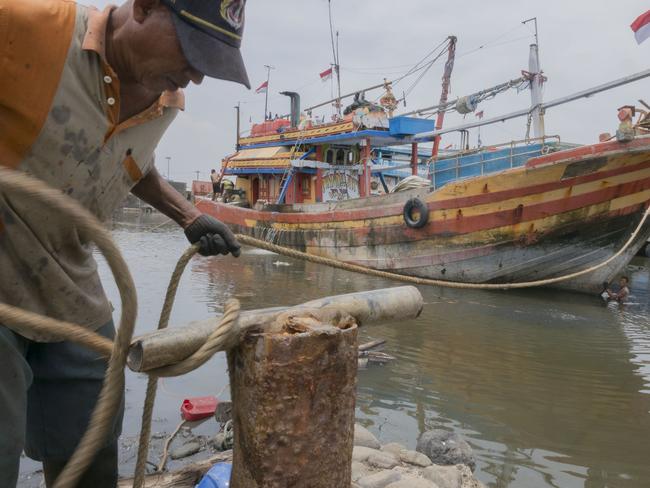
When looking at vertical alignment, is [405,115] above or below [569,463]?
above

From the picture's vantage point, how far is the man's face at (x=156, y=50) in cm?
146

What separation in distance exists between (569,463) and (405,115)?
13.0 metres

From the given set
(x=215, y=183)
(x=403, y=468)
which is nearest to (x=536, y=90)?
(x=403, y=468)

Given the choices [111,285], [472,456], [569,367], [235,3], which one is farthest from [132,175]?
[111,285]

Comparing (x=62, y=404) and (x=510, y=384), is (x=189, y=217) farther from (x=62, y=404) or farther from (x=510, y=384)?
(x=510, y=384)

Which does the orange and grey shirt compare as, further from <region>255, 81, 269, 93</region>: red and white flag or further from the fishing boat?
<region>255, 81, 269, 93</region>: red and white flag

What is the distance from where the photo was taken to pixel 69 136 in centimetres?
151

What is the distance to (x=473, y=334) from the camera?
23.1 feet

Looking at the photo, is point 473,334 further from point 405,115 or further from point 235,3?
point 405,115

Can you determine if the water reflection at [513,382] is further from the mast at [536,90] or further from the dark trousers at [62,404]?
the mast at [536,90]

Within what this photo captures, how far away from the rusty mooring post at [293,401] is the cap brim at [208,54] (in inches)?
30.4

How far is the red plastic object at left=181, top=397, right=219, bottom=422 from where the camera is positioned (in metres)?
4.06

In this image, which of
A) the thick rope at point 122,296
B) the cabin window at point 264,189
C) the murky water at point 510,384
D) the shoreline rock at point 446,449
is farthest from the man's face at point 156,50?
the cabin window at point 264,189

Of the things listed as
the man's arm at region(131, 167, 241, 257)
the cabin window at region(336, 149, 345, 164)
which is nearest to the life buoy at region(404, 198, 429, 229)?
the cabin window at region(336, 149, 345, 164)
